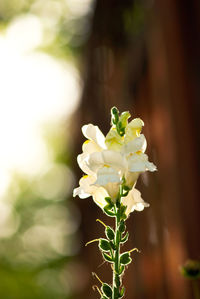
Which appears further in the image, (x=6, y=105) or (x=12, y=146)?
(x=12, y=146)

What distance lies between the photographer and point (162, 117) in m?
3.36

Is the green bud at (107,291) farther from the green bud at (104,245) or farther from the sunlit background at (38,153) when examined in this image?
the sunlit background at (38,153)

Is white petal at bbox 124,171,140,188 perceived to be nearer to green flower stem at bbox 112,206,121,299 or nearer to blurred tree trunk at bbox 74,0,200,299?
green flower stem at bbox 112,206,121,299

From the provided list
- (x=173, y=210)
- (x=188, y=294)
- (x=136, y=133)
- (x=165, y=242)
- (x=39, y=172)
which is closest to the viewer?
(x=136, y=133)

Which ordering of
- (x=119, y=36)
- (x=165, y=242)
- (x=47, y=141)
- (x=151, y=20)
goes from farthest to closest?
(x=47, y=141) → (x=119, y=36) → (x=151, y=20) → (x=165, y=242)

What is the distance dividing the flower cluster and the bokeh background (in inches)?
78.5

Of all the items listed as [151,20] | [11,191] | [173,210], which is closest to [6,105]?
[11,191]

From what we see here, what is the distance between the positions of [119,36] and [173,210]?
2335 mm

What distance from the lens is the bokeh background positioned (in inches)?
120

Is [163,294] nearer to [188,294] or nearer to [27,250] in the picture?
[188,294]

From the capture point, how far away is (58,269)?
13.5m

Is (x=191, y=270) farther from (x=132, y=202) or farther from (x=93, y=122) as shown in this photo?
(x=93, y=122)

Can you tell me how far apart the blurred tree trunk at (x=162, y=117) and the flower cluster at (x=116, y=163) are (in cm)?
206

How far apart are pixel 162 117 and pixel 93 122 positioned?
102 inches
